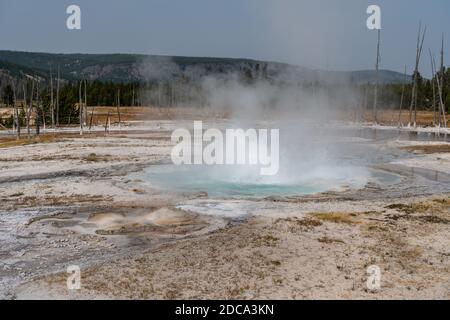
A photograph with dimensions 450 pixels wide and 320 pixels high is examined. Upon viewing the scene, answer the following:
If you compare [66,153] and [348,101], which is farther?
[348,101]

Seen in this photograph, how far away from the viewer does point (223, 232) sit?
9.93 metres

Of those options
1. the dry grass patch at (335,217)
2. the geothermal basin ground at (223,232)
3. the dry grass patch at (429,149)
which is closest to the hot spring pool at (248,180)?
the geothermal basin ground at (223,232)

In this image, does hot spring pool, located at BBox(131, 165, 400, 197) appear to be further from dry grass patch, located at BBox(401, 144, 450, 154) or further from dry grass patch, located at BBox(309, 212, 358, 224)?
dry grass patch, located at BBox(401, 144, 450, 154)

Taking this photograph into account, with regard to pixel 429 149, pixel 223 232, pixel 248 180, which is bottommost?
pixel 223 232

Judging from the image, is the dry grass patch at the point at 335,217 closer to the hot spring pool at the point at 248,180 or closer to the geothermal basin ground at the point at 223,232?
the geothermal basin ground at the point at 223,232

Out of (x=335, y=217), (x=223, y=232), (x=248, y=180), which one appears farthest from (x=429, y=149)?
(x=223, y=232)

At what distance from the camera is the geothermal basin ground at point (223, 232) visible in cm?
721

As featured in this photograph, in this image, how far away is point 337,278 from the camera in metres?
7.46

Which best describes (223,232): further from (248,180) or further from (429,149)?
(429,149)

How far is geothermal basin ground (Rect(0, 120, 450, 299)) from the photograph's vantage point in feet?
23.7

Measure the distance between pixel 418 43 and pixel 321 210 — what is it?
123ft

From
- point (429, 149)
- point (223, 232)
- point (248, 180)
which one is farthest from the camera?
point (429, 149)
